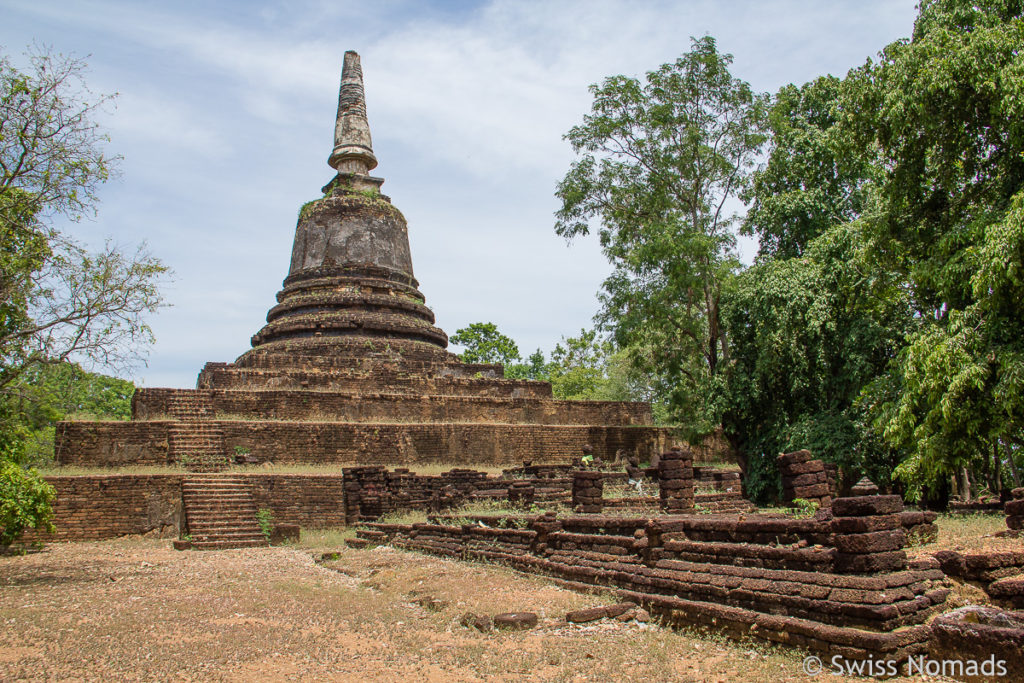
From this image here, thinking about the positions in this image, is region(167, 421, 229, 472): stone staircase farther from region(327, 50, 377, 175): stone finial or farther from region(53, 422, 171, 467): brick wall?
region(327, 50, 377, 175): stone finial

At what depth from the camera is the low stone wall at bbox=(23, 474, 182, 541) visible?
1301 centimetres

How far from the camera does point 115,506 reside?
13266mm

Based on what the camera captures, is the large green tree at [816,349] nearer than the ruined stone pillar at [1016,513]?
No

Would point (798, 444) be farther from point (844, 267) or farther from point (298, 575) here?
point (298, 575)

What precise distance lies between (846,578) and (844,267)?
1090 cm

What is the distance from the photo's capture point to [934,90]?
994 cm

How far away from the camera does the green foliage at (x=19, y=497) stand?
828 cm

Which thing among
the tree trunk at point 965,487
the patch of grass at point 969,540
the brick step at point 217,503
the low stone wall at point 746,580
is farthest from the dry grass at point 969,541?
the tree trunk at point 965,487

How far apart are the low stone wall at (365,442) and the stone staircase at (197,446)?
0.52 ft

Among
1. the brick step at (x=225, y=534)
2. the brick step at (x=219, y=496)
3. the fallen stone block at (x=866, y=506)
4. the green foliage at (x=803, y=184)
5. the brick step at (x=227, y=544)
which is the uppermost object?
the green foliage at (x=803, y=184)

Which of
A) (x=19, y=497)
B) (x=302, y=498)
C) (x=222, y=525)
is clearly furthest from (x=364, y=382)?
(x=19, y=497)

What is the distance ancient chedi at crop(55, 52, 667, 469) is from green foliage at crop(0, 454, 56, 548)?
664 centimetres

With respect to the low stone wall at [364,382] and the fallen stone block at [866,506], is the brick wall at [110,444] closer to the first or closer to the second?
the low stone wall at [364,382]

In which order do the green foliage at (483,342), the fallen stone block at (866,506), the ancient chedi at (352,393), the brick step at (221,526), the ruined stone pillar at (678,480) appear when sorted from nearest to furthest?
the fallen stone block at (866,506)
the ruined stone pillar at (678,480)
the brick step at (221,526)
the ancient chedi at (352,393)
the green foliage at (483,342)
